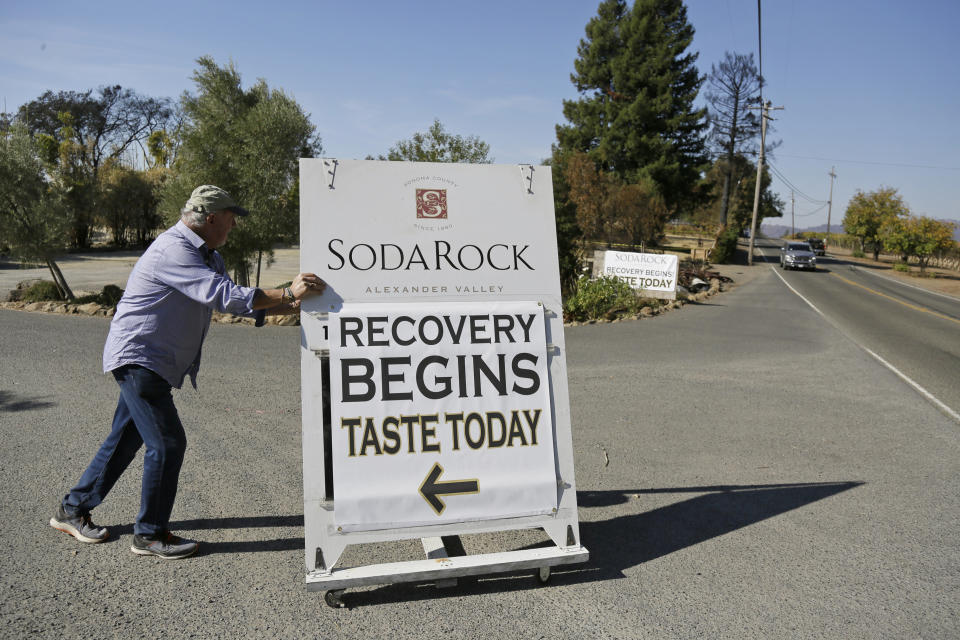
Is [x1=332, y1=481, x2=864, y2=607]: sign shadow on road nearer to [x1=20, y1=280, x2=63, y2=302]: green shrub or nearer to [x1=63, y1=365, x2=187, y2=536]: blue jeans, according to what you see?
[x1=63, y1=365, x2=187, y2=536]: blue jeans

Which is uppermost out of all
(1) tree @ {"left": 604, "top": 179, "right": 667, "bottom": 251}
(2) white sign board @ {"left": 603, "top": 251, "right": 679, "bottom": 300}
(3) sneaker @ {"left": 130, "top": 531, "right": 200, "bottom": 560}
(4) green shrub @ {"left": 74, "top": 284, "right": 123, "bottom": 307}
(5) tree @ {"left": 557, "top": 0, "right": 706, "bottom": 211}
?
(5) tree @ {"left": 557, "top": 0, "right": 706, "bottom": 211}

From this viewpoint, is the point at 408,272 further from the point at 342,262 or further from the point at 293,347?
the point at 293,347

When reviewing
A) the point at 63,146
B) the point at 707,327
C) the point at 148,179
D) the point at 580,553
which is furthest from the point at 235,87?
the point at 63,146

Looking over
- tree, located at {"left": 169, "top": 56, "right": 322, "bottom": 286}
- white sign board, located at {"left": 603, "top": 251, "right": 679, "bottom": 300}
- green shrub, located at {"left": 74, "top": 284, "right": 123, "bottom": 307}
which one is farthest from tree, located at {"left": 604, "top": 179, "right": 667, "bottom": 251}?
green shrub, located at {"left": 74, "top": 284, "right": 123, "bottom": 307}

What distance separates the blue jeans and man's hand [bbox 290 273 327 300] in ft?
2.82

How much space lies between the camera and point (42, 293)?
1435 centimetres

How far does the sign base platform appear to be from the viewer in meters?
2.82

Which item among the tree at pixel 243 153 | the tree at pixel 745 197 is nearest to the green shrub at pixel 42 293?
the tree at pixel 243 153

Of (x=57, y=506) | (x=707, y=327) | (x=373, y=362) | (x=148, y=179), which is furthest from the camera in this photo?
(x=148, y=179)

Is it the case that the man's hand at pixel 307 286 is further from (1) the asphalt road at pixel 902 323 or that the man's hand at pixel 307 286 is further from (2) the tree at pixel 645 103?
(2) the tree at pixel 645 103

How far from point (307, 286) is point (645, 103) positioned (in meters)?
43.7

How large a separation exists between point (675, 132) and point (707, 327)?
35.0 meters

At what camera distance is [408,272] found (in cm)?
321

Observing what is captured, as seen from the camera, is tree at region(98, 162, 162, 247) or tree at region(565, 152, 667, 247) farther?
tree at region(98, 162, 162, 247)
